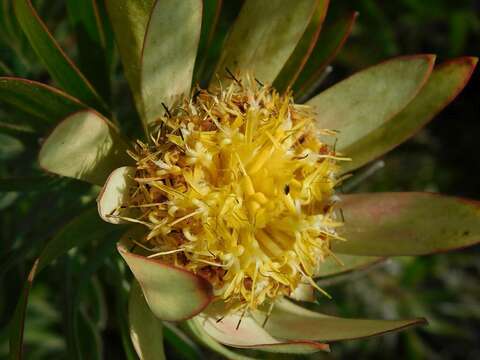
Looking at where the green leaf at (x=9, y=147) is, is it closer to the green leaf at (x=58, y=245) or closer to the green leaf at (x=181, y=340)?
the green leaf at (x=58, y=245)

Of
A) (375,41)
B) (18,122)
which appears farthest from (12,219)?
(375,41)

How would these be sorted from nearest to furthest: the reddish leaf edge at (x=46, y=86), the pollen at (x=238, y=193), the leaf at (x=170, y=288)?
the leaf at (x=170, y=288)
the reddish leaf edge at (x=46, y=86)
the pollen at (x=238, y=193)

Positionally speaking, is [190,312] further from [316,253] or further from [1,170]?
[1,170]

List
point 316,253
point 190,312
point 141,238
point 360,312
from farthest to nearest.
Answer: point 360,312, point 316,253, point 141,238, point 190,312

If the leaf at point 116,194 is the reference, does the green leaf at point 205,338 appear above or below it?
below

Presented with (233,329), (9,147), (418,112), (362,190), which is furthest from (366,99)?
(362,190)

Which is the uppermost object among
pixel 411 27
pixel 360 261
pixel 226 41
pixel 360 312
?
pixel 226 41

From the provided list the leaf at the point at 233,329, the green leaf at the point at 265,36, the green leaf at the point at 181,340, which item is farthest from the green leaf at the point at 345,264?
the green leaf at the point at 265,36
